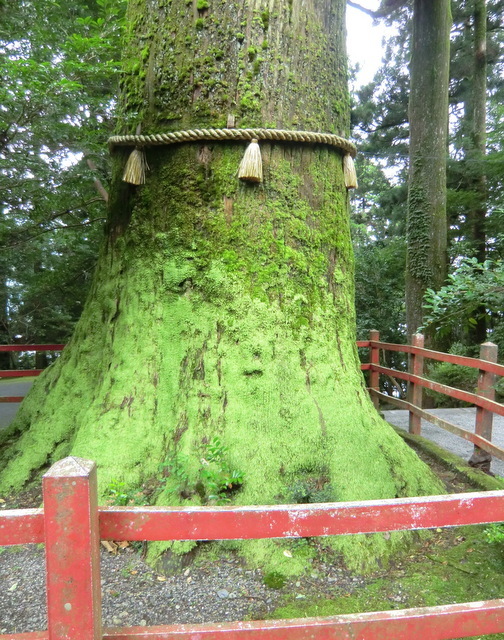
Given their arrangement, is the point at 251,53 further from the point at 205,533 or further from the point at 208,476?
the point at 205,533

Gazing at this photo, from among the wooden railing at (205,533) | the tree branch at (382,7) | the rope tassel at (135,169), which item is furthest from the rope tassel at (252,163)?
the tree branch at (382,7)

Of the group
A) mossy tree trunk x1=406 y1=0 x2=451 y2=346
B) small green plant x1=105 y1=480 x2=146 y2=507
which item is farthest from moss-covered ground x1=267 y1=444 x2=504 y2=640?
mossy tree trunk x1=406 y1=0 x2=451 y2=346

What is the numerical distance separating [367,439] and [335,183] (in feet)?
5.92

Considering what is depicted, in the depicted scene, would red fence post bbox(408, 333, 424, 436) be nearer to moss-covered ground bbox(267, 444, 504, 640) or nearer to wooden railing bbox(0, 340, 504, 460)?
wooden railing bbox(0, 340, 504, 460)

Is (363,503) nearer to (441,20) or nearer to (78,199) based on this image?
(78,199)

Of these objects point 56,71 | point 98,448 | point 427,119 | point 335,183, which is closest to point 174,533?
point 98,448

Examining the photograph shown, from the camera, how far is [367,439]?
2.86 metres

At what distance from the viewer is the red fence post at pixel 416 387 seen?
4713mm

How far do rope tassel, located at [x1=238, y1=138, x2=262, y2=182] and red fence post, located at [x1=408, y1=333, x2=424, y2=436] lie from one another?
9.15 feet

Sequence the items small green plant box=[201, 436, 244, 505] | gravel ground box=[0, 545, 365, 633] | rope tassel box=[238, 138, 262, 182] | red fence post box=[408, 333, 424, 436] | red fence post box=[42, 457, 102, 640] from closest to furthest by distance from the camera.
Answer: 1. red fence post box=[42, 457, 102, 640]
2. gravel ground box=[0, 545, 365, 633]
3. small green plant box=[201, 436, 244, 505]
4. rope tassel box=[238, 138, 262, 182]
5. red fence post box=[408, 333, 424, 436]

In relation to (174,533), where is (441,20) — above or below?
above

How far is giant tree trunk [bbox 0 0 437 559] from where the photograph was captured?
108 inches

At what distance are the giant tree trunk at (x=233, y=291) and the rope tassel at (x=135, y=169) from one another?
0.09m

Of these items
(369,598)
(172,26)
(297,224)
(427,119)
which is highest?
(427,119)
